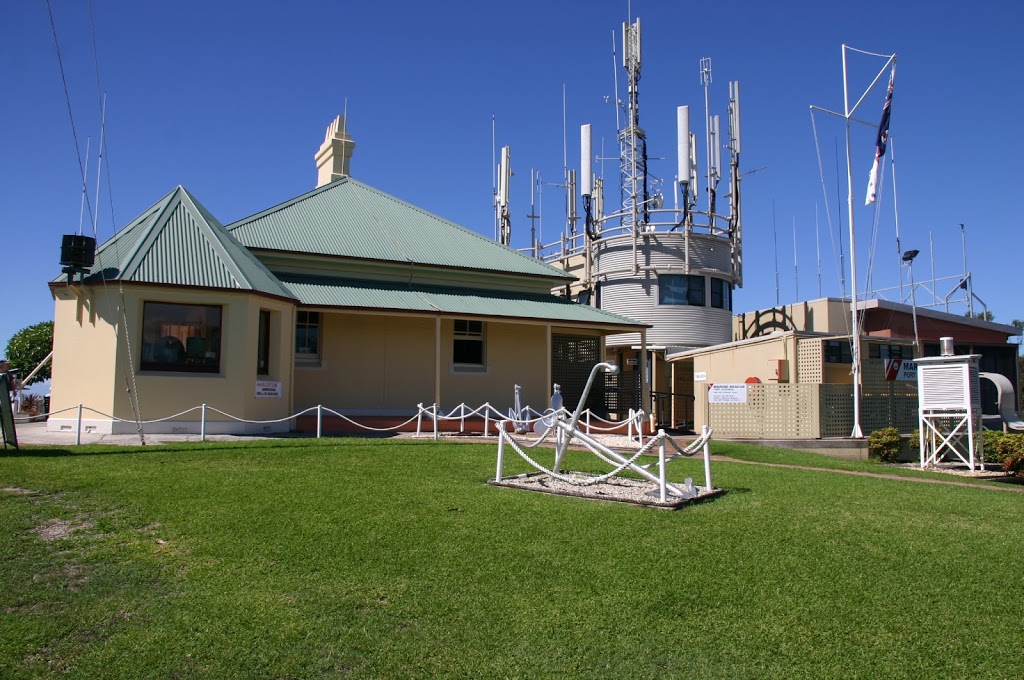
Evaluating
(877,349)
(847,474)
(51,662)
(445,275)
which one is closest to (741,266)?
(877,349)

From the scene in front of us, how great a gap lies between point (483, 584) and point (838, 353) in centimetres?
2105

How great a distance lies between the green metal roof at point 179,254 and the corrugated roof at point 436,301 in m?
1.65

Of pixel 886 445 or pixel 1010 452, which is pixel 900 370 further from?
pixel 1010 452

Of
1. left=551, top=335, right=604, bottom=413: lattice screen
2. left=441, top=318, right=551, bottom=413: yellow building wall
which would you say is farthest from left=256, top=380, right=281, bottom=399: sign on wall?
left=551, top=335, right=604, bottom=413: lattice screen

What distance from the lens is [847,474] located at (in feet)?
44.6

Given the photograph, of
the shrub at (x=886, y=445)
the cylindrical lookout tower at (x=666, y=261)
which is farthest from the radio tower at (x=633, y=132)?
the shrub at (x=886, y=445)

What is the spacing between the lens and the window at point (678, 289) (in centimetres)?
3080

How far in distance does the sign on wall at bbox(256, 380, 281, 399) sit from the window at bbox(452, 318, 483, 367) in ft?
19.3

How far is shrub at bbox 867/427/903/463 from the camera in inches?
727

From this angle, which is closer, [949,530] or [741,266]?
[949,530]

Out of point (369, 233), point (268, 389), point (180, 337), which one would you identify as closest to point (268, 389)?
point (268, 389)

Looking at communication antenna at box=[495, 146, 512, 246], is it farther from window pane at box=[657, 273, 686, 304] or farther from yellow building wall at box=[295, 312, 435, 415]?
yellow building wall at box=[295, 312, 435, 415]

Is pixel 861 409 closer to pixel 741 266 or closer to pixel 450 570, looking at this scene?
pixel 741 266

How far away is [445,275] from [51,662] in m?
18.9
